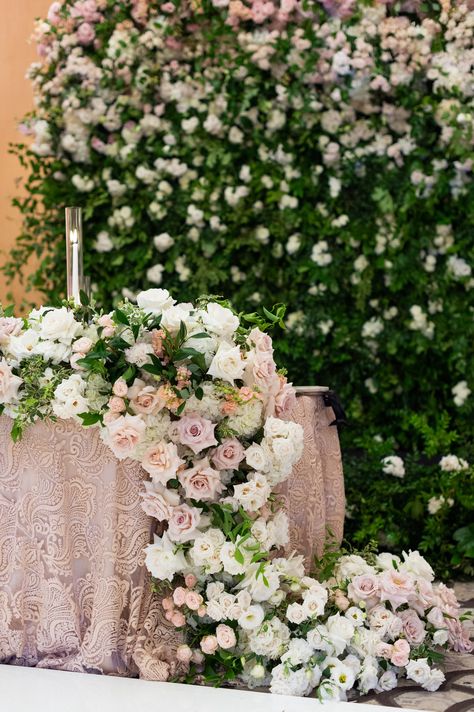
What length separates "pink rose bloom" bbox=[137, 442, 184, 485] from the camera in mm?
2279

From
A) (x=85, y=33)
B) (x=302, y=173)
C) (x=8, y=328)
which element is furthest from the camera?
(x=85, y=33)

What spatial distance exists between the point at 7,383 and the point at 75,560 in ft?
1.61

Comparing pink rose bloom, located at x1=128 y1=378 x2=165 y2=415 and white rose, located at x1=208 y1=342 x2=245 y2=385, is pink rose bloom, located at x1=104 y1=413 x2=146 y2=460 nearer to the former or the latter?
pink rose bloom, located at x1=128 y1=378 x2=165 y2=415

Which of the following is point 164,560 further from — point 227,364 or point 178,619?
point 227,364

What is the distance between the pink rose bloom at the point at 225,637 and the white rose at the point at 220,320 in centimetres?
74

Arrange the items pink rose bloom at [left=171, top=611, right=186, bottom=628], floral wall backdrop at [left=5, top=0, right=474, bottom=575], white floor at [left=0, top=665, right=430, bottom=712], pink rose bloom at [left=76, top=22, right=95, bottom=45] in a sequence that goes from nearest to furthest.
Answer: white floor at [left=0, top=665, right=430, bottom=712] < pink rose bloom at [left=171, top=611, right=186, bottom=628] < floral wall backdrop at [left=5, top=0, right=474, bottom=575] < pink rose bloom at [left=76, top=22, right=95, bottom=45]

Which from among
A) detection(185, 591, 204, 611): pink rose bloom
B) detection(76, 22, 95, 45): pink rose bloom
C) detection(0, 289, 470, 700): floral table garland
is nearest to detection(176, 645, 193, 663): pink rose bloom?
detection(0, 289, 470, 700): floral table garland

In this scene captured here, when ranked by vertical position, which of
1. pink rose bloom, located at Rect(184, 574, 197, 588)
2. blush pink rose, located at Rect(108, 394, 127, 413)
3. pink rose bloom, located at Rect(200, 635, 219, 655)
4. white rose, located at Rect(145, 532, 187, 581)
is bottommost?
pink rose bloom, located at Rect(200, 635, 219, 655)

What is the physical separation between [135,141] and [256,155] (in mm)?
640

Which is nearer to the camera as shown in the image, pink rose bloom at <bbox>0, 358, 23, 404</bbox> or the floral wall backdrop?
pink rose bloom at <bbox>0, 358, 23, 404</bbox>

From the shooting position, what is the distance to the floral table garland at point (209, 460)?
230 cm

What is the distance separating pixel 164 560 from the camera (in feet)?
7.61

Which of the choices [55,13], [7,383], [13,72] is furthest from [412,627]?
[13,72]

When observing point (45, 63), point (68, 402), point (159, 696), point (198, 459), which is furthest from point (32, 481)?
point (45, 63)
